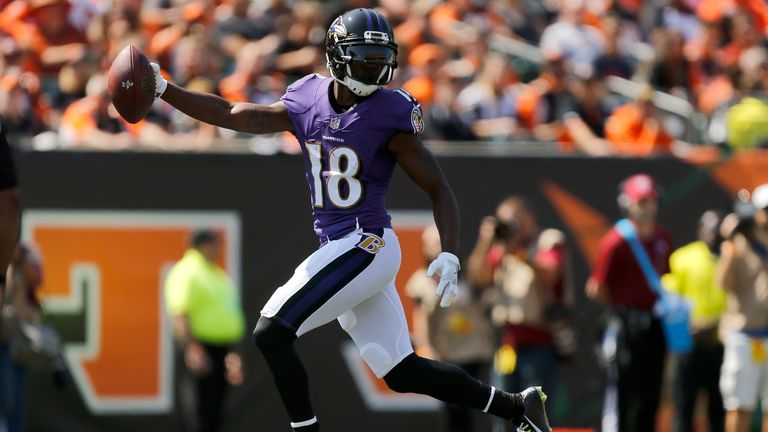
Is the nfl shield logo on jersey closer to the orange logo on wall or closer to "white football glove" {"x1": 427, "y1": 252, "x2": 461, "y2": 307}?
"white football glove" {"x1": 427, "y1": 252, "x2": 461, "y2": 307}

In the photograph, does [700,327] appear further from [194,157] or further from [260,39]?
[260,39]

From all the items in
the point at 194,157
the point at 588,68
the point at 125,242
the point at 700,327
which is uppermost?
the point at 588,68

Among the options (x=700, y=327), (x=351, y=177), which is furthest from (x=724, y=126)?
(x=351, y=177)

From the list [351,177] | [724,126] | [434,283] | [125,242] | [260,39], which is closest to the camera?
[351,177]

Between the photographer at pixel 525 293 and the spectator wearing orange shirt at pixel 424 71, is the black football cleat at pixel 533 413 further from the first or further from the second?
the spectator wearing orange shirt at pixel 424 71

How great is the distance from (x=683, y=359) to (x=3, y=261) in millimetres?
5406

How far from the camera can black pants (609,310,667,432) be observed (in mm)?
9625

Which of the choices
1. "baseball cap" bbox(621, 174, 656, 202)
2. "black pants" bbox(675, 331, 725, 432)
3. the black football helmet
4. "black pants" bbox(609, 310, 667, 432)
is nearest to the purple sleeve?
the black football helmet

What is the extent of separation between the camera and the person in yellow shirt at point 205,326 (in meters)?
9.74

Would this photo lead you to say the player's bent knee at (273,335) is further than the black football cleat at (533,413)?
No

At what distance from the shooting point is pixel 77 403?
10289 mm

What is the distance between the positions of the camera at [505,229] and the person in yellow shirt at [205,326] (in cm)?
196

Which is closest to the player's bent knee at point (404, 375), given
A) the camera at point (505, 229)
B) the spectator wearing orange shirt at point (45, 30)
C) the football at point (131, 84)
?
the football at point (131, 84)

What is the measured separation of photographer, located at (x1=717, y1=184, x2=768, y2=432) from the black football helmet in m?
4.06
